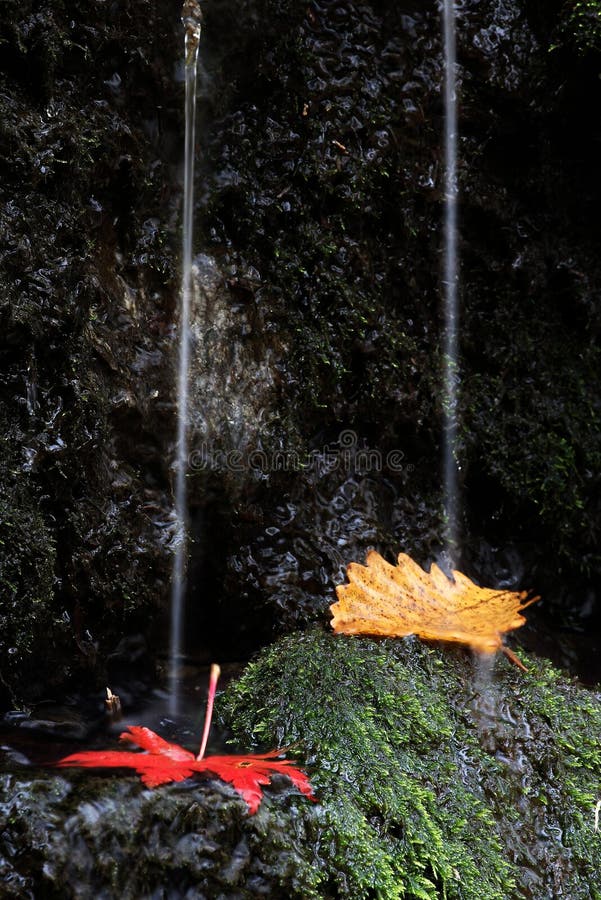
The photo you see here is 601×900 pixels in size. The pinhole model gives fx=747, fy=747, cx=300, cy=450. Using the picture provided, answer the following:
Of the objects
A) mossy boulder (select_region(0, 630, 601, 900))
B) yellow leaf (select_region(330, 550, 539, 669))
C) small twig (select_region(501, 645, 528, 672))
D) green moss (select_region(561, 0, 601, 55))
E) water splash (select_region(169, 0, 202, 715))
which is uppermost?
green moss (select_region(561, 0, 601, 55))

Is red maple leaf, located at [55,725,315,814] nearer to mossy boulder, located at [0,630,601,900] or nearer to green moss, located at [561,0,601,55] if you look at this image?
mossy boulder, located at [0,630,601,900]

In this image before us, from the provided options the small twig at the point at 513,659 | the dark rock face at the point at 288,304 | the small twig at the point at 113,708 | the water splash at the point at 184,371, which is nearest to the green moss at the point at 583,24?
the dark rock face at the point at 288,304

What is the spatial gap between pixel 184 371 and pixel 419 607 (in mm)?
1144

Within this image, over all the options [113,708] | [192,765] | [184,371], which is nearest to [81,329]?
[184,371]

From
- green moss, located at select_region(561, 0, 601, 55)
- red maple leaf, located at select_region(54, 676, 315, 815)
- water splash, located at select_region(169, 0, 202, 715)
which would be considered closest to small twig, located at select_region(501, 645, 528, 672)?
red maple leaf, located at select_region(54, 676, 315, 815)

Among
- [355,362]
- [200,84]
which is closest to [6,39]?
[200,84]

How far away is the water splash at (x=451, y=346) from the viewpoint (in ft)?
9.94

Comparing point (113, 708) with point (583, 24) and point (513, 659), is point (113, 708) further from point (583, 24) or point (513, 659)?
point (583, 24)

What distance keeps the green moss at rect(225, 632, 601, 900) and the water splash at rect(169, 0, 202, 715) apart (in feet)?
1.34

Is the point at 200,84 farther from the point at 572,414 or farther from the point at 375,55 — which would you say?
the point at 572,414

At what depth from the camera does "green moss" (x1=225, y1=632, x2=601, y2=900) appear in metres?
1.67

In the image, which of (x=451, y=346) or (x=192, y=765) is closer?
(x=192, y=765)

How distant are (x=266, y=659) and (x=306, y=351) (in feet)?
3.83

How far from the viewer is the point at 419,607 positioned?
8.23 ft
